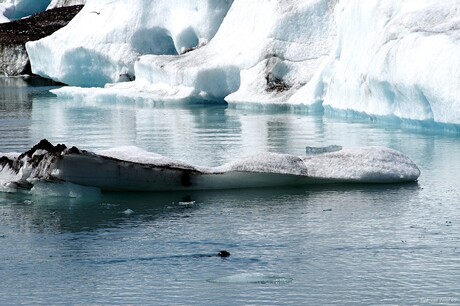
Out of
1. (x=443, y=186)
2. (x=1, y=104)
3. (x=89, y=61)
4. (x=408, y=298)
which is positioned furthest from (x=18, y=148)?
(x=89, y=61)

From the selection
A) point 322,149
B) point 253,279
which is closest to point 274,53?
point 322,149

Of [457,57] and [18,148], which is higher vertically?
[457,57]

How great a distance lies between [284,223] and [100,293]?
7.21 feet

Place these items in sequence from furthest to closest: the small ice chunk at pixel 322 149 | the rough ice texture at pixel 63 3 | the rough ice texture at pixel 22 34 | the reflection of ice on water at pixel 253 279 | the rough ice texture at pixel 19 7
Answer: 1. the rough ice texture at pixel 19 7
2. the rough ice texture at pixel 63 3
3. the rough ice texture at pixel 22 34
4. the small ice chunk at pixel 322 149
5. the reflection of ice on water at pixel 253 279

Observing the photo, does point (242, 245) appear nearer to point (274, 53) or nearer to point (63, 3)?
point (274, 53)

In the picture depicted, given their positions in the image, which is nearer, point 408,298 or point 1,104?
point 408,298

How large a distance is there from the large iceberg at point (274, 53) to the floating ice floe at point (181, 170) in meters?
4.03

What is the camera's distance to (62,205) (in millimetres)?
8258

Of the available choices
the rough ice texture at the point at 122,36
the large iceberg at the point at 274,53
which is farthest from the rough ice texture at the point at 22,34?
the rough ice texture at the point at 122,36

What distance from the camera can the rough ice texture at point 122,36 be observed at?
85.3 feet

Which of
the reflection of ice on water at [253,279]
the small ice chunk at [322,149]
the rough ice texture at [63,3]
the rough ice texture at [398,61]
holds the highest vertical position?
Result: the rough ice texture at [63,3]

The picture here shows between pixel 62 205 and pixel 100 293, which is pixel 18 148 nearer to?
pixel 62 205

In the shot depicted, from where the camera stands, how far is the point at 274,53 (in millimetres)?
20734

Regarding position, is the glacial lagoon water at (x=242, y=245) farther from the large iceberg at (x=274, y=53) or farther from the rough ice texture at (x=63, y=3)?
the rough ice texture at (x=63, y=3)
